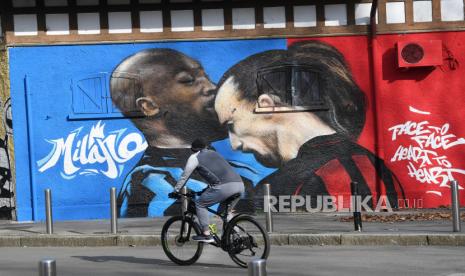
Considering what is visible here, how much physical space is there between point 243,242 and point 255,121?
6.30m

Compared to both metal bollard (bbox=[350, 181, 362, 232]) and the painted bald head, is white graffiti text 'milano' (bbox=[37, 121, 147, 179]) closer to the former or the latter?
the painted bald head

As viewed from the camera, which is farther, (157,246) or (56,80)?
(56,80)

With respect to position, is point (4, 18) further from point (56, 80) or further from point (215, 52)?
point (215, 52)

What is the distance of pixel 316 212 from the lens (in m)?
15.5

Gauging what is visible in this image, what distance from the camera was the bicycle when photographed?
932 cm

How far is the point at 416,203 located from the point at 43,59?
8105mm

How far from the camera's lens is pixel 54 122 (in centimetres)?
1540

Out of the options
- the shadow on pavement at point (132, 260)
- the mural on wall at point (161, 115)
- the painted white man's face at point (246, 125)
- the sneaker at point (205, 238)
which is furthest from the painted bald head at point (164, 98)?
the sneaker at point (205, 238)

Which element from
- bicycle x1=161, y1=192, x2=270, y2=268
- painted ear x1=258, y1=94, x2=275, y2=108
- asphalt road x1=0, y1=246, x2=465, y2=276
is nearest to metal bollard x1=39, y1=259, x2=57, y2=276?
asphalt road x1=0, y1=246, x2=465, y2=276

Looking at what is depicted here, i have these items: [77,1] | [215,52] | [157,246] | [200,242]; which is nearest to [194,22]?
[215,52]

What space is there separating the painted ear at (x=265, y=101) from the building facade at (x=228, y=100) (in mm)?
20

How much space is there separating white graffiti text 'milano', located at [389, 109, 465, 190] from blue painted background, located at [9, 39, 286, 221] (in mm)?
3195

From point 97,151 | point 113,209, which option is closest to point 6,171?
point 97,151

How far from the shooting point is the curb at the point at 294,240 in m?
11.6
